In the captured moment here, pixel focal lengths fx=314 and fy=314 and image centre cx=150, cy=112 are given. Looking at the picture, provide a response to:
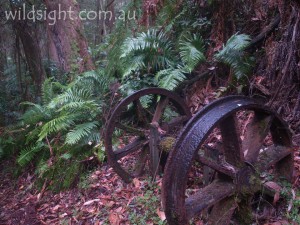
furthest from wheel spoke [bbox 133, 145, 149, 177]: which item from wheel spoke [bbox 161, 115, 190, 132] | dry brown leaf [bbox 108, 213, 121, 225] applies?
dry brown leaf [bbox 108, 213, 121, 225]

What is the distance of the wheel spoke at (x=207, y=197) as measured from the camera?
8.44ft

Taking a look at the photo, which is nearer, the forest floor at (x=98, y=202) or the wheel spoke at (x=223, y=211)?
the wheel spoke at (x=223, y=211)

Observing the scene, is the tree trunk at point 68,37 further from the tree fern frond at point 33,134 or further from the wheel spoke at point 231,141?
the wheel spoke at point 231,141

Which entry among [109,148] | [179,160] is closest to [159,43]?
[109,148]

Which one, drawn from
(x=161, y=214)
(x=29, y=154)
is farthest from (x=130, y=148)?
(x=29, y=154)

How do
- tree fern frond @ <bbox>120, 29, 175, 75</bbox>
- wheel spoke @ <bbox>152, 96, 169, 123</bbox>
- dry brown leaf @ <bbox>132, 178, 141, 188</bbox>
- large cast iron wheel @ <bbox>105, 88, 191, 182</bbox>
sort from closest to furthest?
large cast iron wheel @ <bbox>105, 88, 191, 182</bbox>, dry brown leaf @ <bbox>132, 178, 141, 188</bbox>, wheel spoke @ <bbox>152, 96, 169, 123</bbox>, tree fern frond @ <bbox>120, 29, 175, 75</bbox>

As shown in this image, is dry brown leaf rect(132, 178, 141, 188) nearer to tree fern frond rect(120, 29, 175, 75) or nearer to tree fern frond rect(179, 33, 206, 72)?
tree fern frond rect(179, 33, 206, 72)

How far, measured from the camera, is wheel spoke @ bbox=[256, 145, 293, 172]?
321 cm

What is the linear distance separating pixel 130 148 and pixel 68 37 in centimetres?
495

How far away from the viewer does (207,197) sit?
2725mm

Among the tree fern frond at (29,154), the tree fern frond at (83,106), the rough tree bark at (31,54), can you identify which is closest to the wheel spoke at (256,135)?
the tree fern frond at (83,106)

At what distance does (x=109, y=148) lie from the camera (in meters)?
4.36

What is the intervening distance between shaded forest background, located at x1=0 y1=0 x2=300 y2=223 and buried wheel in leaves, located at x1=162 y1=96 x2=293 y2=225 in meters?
1.27

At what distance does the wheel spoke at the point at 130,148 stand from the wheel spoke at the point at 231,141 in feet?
6.02
